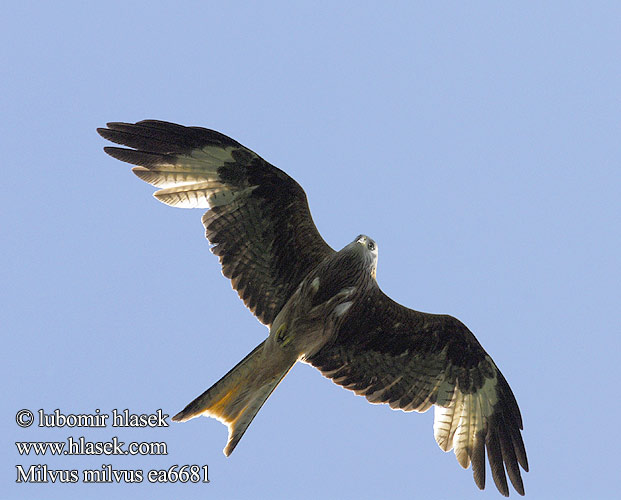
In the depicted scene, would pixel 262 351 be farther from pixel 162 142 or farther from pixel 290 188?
pixel 162 142

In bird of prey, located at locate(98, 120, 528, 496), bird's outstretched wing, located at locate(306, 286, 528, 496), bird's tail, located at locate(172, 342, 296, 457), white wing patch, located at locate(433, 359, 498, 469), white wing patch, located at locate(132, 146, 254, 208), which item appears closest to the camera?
bird's tail, located at locate(172, 342, 296, 457)

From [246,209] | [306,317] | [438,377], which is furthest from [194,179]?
[438,377]

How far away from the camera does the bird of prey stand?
385 inches

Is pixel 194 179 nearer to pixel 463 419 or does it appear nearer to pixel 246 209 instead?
pixel 246 209

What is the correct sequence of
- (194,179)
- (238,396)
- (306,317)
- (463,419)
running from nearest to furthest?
(238,396) → (306,317) → (194,179) → (463,419)

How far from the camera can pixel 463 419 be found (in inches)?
421

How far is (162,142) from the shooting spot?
33.3 ft

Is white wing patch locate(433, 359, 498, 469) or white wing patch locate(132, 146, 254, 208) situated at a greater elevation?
white wing patch locate(132, 146, 254, 208)

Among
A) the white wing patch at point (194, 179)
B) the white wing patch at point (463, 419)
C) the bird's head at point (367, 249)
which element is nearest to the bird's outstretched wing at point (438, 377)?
the white wing patch at point (463, 419)

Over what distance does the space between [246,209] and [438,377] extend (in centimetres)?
303

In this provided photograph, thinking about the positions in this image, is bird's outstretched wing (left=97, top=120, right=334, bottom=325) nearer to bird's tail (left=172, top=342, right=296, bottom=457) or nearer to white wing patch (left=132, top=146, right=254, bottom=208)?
white wing patch (left=132, top=146, right=254, bottom=208)

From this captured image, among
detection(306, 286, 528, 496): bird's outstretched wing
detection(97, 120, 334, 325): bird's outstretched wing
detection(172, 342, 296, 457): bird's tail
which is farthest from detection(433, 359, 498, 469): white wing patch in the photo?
detection(97, 120, 334, 325): bird's outstretched wing

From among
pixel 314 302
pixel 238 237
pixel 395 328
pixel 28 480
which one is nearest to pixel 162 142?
pixel 238 237

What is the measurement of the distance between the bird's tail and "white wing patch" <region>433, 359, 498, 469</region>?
2.22 m
